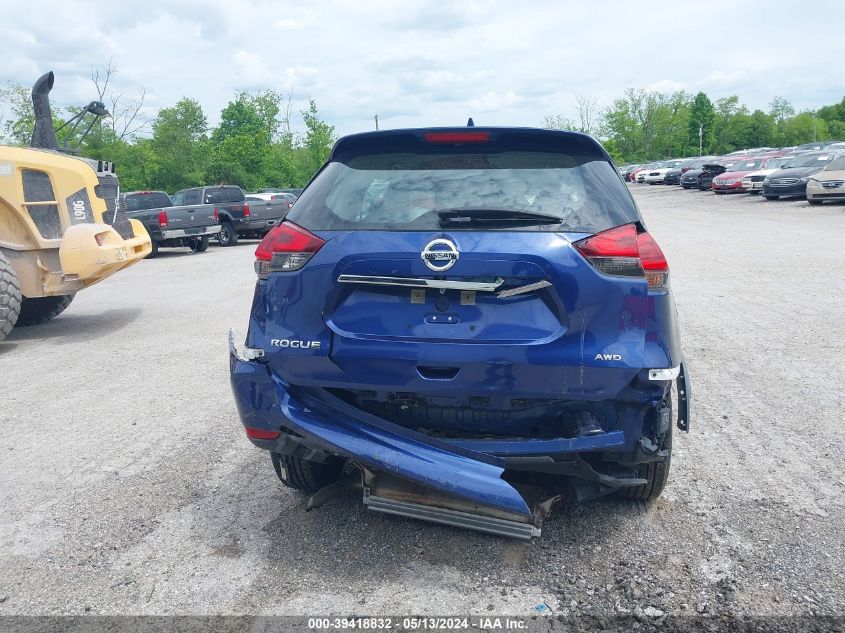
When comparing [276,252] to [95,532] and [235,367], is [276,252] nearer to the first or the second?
[235,367]

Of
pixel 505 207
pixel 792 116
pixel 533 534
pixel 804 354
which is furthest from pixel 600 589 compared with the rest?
pixel 792 116

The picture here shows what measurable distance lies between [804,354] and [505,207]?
4846 millimetres

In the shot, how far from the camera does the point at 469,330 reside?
329 centimetres

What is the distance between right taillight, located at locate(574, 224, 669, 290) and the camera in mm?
3303

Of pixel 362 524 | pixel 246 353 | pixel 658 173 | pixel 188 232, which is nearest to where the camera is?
pixel 246 353

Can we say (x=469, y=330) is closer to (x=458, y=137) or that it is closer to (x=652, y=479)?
(x=458, y=137)

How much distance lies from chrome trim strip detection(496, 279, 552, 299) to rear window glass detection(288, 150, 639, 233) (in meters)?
0.26

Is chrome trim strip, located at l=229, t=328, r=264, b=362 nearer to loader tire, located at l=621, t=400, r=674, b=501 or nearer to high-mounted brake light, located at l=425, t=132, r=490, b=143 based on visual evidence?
high-mounted brake light, located at l=425, t=132, r=490, b=143

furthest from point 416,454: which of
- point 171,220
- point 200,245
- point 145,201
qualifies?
point 145,201

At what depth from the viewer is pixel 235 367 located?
12.1 ft

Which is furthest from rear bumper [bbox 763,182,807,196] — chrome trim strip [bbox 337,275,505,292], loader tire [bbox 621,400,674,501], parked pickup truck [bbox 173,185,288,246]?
chrome trim strip [bbox 337,275,505,292]

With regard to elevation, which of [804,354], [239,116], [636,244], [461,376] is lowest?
[804,354]

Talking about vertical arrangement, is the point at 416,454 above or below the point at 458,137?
below

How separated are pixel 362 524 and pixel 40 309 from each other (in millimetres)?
8341
